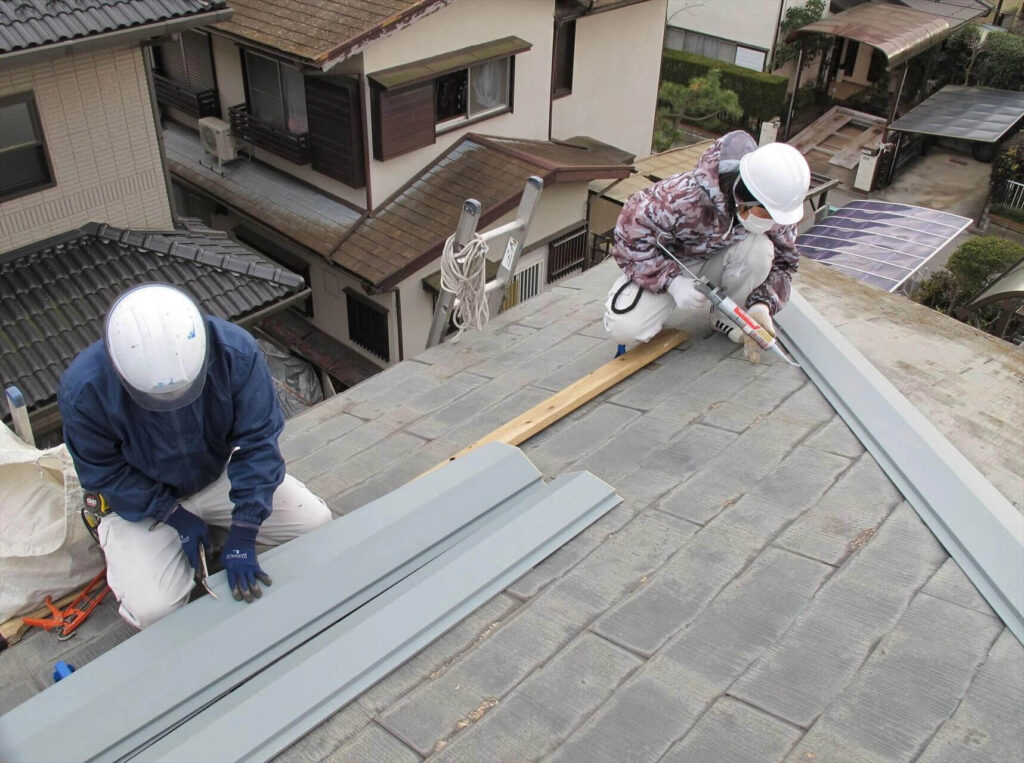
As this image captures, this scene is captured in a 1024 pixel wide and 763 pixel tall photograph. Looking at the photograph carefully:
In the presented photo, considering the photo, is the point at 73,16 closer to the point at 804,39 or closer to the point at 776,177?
the point at 776,177

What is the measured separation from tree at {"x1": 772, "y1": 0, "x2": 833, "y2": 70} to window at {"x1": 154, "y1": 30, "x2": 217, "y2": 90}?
1560 cm

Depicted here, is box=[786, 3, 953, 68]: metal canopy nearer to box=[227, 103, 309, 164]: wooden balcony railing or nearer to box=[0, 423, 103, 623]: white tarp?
box=[227, 103, 309, 164]: wooden balcony railing

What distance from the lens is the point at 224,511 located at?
147 inches

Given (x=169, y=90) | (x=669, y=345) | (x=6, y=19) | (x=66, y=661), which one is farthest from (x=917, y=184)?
(x=66, y=661)

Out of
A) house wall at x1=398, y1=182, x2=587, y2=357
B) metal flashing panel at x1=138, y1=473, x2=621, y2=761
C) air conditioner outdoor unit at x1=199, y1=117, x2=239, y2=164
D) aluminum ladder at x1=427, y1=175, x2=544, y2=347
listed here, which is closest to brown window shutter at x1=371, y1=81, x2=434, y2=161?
house wall at x1=398, y1=182, x2=587, y2=357

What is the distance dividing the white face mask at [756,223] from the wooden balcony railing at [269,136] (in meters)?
8.82

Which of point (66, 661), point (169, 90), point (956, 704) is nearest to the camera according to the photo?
point (956, 704)

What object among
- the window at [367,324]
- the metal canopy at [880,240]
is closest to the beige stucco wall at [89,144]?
the window at [367,324]

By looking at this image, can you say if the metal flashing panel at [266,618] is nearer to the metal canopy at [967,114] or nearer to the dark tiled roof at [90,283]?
the dark tiled roof at [90,283]

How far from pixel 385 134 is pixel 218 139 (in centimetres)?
335

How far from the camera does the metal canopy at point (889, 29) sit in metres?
20.6

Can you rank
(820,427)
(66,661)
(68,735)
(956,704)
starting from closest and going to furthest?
→ (68,735), (956,704), (66,661), (820,427)

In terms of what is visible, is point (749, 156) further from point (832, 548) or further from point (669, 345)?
point (832, 548)

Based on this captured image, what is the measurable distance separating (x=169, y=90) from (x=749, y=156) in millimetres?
12319
